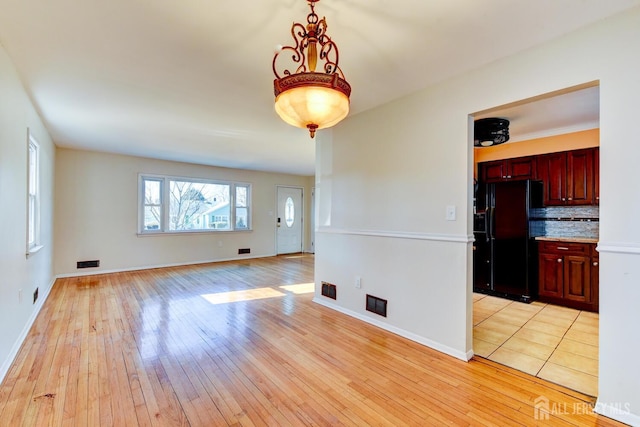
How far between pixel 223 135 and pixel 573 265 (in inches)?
196

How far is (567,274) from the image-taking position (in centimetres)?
359

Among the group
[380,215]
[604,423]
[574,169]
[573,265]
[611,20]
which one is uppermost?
[611,20]

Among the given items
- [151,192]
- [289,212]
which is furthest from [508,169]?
[151,192]

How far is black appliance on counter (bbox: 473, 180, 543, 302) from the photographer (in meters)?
3.82

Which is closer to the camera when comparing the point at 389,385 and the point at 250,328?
the point at 389,385

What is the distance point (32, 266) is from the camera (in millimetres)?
3219

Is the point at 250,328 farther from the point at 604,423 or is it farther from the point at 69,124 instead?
the point at 69,124

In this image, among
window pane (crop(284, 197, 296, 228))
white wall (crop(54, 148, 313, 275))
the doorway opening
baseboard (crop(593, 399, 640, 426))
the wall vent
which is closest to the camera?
baseboard (crop(593, 399, 640, 426))

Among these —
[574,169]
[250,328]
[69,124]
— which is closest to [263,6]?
[250,328]

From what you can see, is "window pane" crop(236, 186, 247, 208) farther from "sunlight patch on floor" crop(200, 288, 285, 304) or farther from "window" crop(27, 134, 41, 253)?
"window" crop(27, 134, 41, 253)

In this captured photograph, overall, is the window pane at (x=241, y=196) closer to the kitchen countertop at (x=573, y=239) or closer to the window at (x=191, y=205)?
the window at (x=191, y=205)

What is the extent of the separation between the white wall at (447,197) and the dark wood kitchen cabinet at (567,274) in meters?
2.19

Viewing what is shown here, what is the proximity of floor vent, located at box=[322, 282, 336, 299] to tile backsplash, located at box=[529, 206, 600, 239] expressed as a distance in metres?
2.77

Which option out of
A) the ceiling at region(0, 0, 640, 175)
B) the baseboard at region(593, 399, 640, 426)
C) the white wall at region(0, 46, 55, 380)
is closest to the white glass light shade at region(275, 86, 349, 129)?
the ceiling at region(0, 0, 640, 175)
